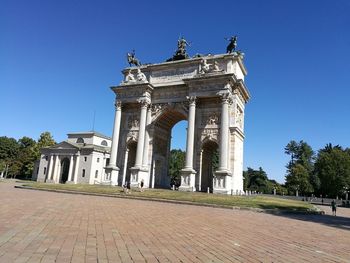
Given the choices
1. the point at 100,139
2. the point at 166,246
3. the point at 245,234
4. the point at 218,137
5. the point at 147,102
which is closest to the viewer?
the point at 166,246

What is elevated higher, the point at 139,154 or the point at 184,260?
the point at 139,154

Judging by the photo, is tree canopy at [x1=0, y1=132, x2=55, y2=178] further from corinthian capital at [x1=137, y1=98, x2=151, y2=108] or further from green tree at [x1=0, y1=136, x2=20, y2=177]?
corinthian capital at [x1=137, y1=98, x2=151, y2=108]

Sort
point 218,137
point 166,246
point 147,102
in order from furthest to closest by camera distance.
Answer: point 147,102 → point 218,137 → point 166,246

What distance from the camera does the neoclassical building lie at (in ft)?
219

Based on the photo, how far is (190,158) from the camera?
116 feet

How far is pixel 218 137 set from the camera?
121ft

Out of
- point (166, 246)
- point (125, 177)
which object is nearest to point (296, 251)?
point (166, 246)

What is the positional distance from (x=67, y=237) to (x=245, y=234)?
5469 millimetres

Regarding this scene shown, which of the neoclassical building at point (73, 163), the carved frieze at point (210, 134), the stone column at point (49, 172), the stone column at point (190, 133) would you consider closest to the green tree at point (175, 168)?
the neoclassical building at point (73, 163)

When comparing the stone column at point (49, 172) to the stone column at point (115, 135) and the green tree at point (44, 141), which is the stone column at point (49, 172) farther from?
the stone column at point (115, 135)

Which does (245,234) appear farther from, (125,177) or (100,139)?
(100,139)

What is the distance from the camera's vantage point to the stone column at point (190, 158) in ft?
113

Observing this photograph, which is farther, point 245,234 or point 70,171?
point 70,171

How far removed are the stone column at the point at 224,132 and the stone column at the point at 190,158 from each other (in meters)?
3.52
